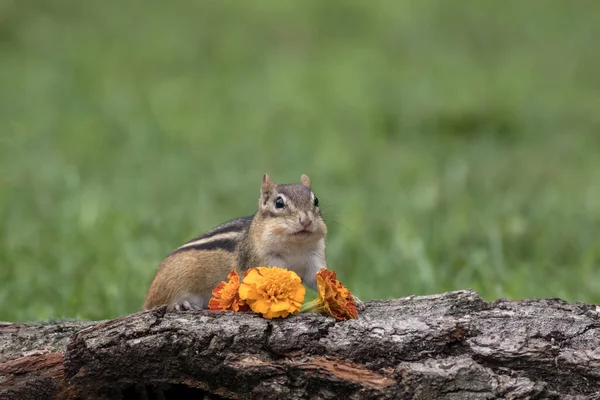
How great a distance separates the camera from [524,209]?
8078 millimetres

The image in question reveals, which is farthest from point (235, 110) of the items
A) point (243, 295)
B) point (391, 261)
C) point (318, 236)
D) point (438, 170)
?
point (243, 295)

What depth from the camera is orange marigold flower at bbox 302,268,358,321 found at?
3.94 m

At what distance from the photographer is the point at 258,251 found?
186 inches

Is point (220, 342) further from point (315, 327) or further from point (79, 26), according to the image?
point (79, 26)

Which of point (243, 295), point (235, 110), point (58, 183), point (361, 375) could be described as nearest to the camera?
point (361, 375)

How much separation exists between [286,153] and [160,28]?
17.1 feet

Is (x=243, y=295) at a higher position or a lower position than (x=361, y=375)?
higher

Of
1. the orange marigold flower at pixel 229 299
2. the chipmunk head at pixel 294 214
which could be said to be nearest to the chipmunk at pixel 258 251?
the chipmunk head at pixel 294 214

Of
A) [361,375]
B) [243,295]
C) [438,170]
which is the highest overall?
[438,170]

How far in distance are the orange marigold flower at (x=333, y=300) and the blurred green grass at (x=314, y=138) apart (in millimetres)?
2080

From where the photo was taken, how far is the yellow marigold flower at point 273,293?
389cm

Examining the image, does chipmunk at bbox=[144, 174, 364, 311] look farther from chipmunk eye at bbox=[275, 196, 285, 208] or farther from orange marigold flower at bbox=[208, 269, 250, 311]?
orange marigold flower at bbox=[208, 269, 250, 311]

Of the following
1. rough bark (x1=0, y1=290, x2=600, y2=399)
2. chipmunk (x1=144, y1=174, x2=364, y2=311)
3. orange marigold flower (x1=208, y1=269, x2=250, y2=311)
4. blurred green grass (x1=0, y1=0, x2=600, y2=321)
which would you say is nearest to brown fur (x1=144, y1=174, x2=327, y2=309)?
chipmunk (x1=144, y1=174, x2=364, y2=311)

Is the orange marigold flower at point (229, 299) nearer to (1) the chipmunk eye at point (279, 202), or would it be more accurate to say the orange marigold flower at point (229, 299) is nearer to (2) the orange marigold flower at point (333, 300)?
(2) the orange marigold flower at point (333, 300)
